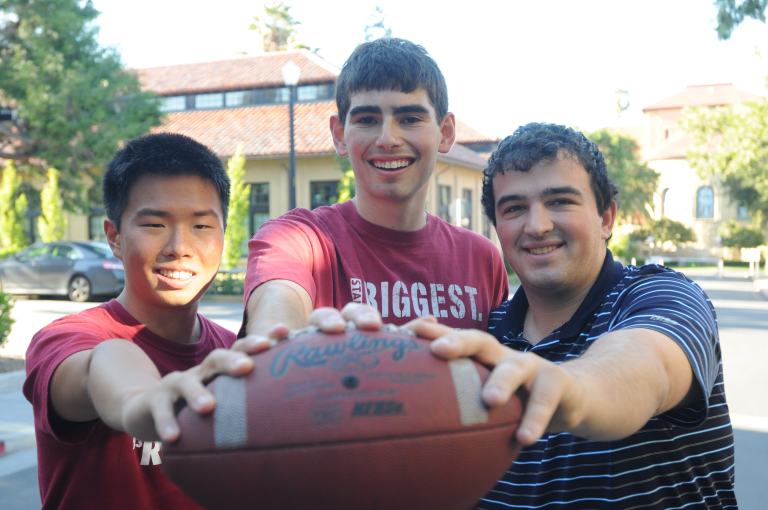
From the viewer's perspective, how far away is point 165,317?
2613 mm

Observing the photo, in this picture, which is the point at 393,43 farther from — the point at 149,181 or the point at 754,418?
the point at 754,418

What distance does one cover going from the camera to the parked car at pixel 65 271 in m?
19.6

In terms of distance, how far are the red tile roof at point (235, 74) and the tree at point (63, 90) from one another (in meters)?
7.52

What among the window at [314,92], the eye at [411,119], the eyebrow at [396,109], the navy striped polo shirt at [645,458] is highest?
the window at [314,92]

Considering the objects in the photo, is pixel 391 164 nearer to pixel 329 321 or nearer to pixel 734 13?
pixel 329 321

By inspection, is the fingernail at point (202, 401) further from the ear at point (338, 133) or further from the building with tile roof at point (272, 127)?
the building with tile roof at point (272, 127)

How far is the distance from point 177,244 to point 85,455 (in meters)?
0.70

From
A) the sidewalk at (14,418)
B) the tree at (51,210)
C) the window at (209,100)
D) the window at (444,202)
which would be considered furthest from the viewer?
the window at (209,100)

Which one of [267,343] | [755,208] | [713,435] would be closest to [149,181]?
[267,343]

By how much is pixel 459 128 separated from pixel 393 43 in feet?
126

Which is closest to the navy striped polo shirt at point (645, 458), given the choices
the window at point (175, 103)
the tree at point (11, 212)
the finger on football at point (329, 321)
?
the finger on football at point (329, 321)

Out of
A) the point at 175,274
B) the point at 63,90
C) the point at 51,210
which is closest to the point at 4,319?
the point at 175,274

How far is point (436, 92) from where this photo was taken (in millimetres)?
2902

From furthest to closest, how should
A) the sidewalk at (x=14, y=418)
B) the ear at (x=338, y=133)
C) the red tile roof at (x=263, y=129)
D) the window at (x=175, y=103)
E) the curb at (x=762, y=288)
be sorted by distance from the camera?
the window at (x=175, y=103) < the red tile roof at (x=263, y=129) < the curb at (x=762, y=288) < the sidewalk at (x=14, y=418) < the ear at (x=338, y=133)
